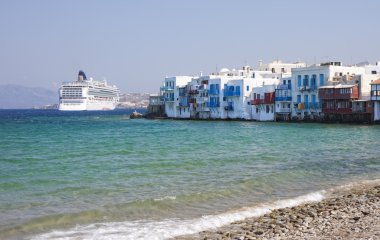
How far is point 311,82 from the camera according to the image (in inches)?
2685

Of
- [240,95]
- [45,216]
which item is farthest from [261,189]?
[240,95]

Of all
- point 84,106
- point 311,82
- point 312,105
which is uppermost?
point 311,82

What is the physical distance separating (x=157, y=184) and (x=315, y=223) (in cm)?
842

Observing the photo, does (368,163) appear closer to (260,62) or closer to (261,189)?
(261,189)

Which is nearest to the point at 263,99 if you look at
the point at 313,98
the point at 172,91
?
the point at 313,98

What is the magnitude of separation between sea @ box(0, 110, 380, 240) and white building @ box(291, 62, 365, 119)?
3201 centimetres

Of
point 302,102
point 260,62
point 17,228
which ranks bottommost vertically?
point 17,228

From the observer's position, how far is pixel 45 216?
47.3 ft

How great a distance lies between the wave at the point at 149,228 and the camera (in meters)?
12.4

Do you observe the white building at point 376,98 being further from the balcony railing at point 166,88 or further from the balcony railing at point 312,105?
the balcony railing at point 166,88

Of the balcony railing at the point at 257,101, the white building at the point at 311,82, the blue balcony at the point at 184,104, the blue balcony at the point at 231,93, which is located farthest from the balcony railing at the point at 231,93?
the blue balcony at the point at 184,104

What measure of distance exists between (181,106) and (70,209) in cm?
7536

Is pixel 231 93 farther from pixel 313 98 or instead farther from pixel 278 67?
pixel 278 67

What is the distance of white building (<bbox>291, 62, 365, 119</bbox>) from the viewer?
220 feet
